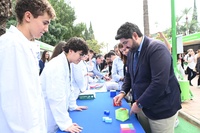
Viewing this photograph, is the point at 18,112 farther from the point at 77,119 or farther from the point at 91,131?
the point at 77,119

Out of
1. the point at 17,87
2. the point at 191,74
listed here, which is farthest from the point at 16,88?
the point at 191,74

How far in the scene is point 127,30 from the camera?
1.87 m

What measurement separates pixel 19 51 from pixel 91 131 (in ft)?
3.17

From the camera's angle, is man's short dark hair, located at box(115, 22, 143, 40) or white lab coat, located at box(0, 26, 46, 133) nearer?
white lab coat, located at box(0, 26, 46, 133)

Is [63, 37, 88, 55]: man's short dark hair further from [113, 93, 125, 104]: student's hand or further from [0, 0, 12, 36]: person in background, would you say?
[0, 0, 12, 36]: person in background

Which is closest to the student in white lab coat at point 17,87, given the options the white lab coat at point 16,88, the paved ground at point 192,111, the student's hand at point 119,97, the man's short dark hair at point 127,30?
the white lab coat at point 16,88

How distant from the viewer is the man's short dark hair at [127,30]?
6.13 ft

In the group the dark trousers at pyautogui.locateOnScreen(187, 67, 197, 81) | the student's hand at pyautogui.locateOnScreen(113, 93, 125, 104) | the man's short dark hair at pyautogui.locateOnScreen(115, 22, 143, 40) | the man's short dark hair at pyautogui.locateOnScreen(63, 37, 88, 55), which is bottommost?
the dark trousers at pyautogui.locateOnScreen(187, 67, 197, 81)

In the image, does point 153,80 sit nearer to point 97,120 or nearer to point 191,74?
point 97,120

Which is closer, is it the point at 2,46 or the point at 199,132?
the point at 2,46

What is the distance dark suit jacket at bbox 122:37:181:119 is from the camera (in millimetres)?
1718

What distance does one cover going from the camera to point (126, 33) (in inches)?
73.5

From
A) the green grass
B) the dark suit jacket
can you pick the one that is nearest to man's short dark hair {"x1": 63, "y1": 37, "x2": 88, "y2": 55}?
the dark suit jacket

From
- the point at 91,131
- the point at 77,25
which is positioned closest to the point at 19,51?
the point at 91,131
